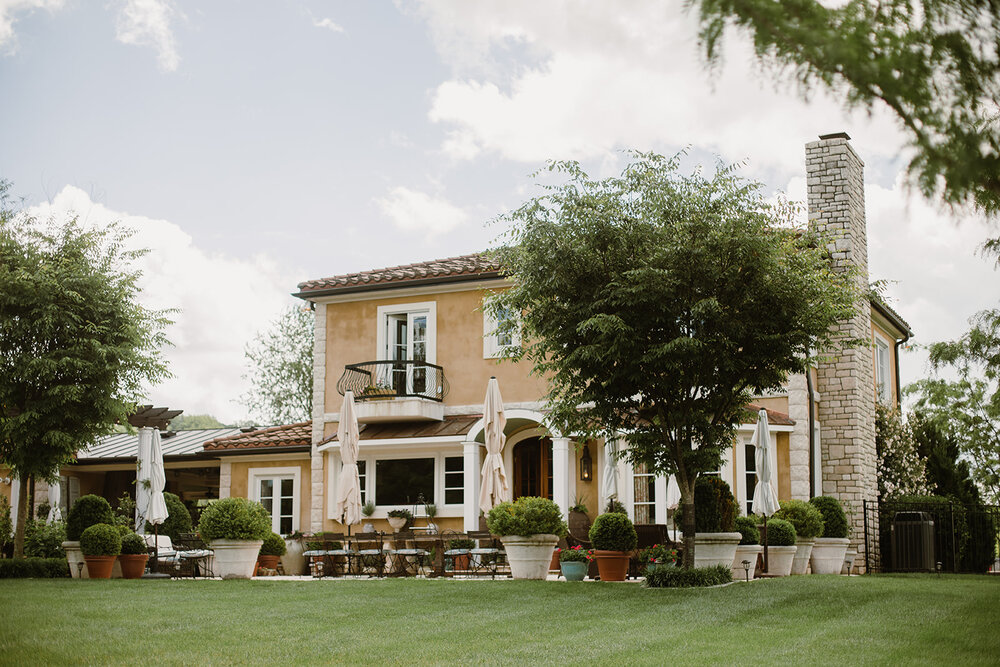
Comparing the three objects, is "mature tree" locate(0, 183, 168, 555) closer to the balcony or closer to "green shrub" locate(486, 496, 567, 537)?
the balcony

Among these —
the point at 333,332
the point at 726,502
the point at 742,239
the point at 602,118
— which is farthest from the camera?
the point at 333,332

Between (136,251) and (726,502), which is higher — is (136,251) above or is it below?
above

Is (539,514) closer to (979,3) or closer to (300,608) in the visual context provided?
(300,608)

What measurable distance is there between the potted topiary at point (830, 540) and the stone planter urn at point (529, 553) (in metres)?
5.57

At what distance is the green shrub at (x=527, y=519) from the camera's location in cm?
1417

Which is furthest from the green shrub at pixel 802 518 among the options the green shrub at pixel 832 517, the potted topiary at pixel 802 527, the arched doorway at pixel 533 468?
the arched doorway at pixel 533 468

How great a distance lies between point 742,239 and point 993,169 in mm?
8868

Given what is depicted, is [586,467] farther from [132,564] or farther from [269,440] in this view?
[132,564]

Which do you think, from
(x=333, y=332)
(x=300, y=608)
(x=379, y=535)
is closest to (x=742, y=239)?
(x=300, y=608)

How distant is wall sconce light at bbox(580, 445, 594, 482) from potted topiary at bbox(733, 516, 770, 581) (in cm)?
519

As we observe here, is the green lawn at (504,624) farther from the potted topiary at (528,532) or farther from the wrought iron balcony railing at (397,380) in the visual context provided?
the wrought iron balcony railing at (397,380)

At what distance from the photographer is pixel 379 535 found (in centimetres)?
1675

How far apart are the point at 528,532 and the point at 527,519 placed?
189 millimetres

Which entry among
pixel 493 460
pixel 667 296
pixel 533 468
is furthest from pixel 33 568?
pixel 667 296
